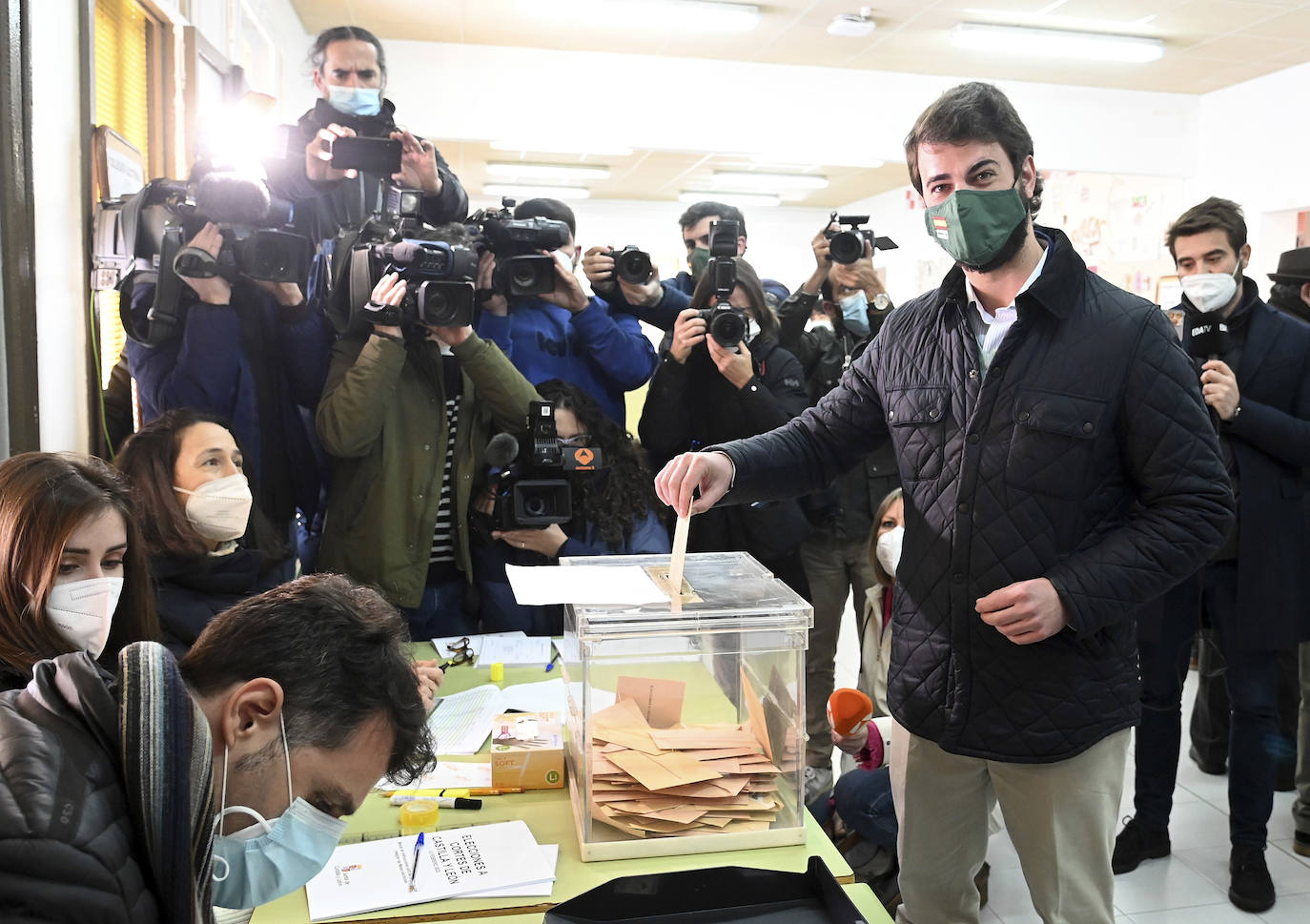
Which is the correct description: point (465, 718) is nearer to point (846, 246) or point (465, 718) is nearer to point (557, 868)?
point (557, 868)

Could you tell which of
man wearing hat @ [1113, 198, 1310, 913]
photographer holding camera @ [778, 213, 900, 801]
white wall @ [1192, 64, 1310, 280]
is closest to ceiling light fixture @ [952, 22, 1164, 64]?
white wall @ [1192, 64, 1310, 280]

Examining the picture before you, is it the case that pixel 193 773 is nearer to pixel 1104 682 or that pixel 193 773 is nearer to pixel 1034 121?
pixel 1104 682

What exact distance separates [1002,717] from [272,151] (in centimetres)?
233

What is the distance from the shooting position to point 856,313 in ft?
10.6

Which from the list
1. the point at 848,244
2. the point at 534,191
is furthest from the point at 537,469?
the point at 534,191

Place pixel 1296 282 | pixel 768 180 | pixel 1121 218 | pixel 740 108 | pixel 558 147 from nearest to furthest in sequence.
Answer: pixel 1296 282
pixel 740 108
pixel 558 147
pixel 1121 218
pixel 768 180

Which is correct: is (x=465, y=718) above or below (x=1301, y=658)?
above

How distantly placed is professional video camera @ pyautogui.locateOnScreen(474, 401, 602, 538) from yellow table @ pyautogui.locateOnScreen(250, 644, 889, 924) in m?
0.90

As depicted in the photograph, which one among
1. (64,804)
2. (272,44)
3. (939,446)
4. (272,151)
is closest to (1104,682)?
(939,446)

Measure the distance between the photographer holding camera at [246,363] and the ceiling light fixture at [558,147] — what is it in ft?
12.4

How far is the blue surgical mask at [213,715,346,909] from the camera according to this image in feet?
3.39

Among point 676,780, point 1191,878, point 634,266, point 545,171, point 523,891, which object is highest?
point 545,171

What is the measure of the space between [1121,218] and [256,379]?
6704 millimetres

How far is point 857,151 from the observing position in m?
6.53
